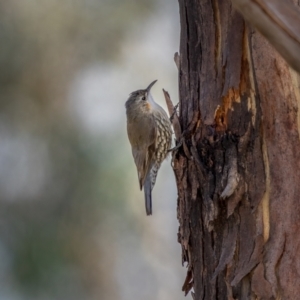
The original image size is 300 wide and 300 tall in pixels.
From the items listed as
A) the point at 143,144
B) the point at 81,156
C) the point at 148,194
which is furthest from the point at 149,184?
the point at 81,156

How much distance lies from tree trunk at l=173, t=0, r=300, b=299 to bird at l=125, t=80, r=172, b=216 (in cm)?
187

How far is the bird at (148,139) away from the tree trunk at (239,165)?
73.7 inches

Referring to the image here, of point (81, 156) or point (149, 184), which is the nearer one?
point (149, 184)

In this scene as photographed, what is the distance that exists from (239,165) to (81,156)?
4113mm

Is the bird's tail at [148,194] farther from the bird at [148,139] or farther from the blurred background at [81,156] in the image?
the blurred background at [81,156]

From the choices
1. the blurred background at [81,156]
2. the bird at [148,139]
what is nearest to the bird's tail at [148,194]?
the bird at [148,139]

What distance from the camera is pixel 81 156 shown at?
6258 mm

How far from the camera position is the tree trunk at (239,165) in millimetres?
2193

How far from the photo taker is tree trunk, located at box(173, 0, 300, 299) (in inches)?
86.4

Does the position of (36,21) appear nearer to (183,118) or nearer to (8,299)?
(8,299)

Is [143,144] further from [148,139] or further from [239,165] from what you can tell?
[239,165]

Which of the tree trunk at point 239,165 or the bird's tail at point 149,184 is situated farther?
the bird's tail at point 149,184

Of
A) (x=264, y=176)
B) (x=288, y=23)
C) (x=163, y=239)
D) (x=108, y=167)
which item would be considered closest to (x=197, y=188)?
(x=264, y=176)

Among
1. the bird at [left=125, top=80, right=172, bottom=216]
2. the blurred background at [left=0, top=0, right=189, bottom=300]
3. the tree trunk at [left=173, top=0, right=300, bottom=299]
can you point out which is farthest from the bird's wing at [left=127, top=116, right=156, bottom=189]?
the tree trunk at [left=173, top=0, right=300, bottom=299]
